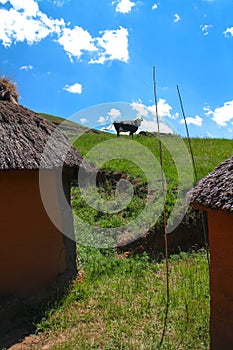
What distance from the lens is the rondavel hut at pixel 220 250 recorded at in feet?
11.0

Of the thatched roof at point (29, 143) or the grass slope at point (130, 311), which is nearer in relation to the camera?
the grass slope at point (130, 311)

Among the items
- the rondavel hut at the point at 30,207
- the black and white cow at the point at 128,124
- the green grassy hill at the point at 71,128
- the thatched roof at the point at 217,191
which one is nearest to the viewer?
the thatched roof at the point at 217,191

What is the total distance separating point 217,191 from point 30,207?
3420mm

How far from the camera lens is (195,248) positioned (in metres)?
8.37

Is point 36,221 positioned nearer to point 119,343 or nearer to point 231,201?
point 119,343

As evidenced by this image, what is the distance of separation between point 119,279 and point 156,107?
3.16 metres

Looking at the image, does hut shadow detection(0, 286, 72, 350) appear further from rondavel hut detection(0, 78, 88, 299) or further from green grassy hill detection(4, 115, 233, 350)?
rondavel hut detection(0, 78, 88, 299)

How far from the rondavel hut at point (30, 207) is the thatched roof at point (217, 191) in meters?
2.76

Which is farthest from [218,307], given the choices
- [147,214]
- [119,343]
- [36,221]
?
[147,214]

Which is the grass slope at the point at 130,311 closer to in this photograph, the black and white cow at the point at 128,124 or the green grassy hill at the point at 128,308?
the green grassy hill at the point at 128,308

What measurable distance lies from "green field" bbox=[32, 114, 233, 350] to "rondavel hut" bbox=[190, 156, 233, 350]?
578 millimetres

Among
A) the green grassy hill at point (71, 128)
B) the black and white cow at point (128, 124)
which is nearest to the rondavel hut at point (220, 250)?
the green grassy hill at point (71, 128)

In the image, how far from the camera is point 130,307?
5.14 m

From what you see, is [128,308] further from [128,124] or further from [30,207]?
[128,124]
